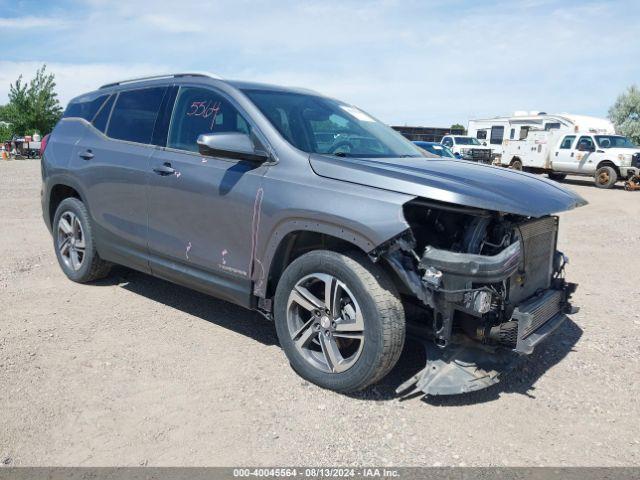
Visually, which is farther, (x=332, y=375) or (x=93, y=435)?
(x=332, y=375)

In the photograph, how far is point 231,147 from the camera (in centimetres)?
348

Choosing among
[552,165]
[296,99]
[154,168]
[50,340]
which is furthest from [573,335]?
[552,165]

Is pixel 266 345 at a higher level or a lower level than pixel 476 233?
lower

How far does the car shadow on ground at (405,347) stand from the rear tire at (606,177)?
55.5 ft

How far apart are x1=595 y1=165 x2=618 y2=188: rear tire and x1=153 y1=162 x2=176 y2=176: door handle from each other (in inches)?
751

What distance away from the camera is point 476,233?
313cm

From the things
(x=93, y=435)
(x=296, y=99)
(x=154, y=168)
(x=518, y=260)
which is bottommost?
(x=93, y=435)

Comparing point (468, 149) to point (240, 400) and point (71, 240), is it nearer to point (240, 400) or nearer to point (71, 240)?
point (71, 240)

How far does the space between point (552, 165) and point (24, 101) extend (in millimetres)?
32607

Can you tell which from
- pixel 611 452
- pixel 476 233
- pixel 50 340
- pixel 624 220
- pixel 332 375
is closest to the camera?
pixel 611 452

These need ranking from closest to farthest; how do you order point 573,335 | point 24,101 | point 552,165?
point 573,335 < point 552,165 < point 24,101

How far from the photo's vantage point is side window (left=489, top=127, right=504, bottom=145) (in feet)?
90.7

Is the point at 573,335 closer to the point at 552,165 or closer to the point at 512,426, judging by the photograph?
the point at 512,426

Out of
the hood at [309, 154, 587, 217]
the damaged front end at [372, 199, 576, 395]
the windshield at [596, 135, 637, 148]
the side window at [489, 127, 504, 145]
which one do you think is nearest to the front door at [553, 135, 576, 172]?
the windshield at [596, 135, 637, 148]
